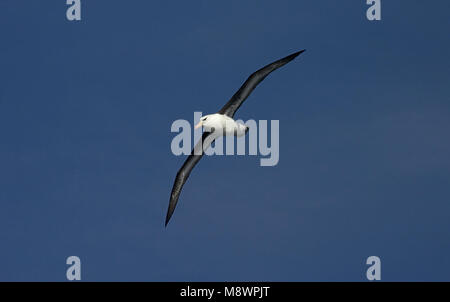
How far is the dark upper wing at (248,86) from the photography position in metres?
45.2

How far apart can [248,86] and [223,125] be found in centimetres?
232

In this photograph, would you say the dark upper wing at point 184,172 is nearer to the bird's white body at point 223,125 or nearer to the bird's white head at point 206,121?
the bird's white head at point 206,121

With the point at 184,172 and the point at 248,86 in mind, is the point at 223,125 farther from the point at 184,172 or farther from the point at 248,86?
the point at 184,172

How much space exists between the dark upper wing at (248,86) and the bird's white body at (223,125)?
1.93ft

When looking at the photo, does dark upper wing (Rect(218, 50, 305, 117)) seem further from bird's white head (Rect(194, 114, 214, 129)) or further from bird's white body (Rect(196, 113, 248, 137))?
bird's white head (Rect(194, 114, 214, 129))

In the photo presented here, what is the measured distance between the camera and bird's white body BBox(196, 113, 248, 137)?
146 feet

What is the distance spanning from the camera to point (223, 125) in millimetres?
44500

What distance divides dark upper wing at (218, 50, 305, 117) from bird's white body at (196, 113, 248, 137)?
0.59 meters

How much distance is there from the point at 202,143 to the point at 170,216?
412 cm

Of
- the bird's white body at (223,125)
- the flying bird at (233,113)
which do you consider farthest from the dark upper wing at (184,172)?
the bird's white body at (223,125)

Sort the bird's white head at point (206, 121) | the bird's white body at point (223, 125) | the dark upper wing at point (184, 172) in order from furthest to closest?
the dark upper wing at point (184, 172), the bird's white head at point (206, 121), the bird's white body at point (223, 125)

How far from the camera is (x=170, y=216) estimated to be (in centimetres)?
4828
